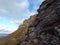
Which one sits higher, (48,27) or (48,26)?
(48,26)

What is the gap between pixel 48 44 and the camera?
5353cm

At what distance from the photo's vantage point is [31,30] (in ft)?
219

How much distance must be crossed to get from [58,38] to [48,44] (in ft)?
12.8

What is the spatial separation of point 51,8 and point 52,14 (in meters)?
3.42

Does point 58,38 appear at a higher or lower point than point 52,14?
lower

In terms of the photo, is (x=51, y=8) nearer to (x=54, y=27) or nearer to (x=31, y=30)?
(x=54, y=27)

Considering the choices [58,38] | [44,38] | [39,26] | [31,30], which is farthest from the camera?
[31,30]

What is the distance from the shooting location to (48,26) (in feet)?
185

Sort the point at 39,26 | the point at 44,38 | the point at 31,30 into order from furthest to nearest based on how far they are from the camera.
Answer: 1. the point at 31,30
2. the point at 39,26
3. the point at 44,38

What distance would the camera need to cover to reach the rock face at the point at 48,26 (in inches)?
2093

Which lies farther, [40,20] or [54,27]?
[40,20]

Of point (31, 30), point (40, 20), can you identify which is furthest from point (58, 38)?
point (31, 30)

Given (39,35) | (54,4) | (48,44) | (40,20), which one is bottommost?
(48,44)

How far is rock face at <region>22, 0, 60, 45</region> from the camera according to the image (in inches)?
2093
